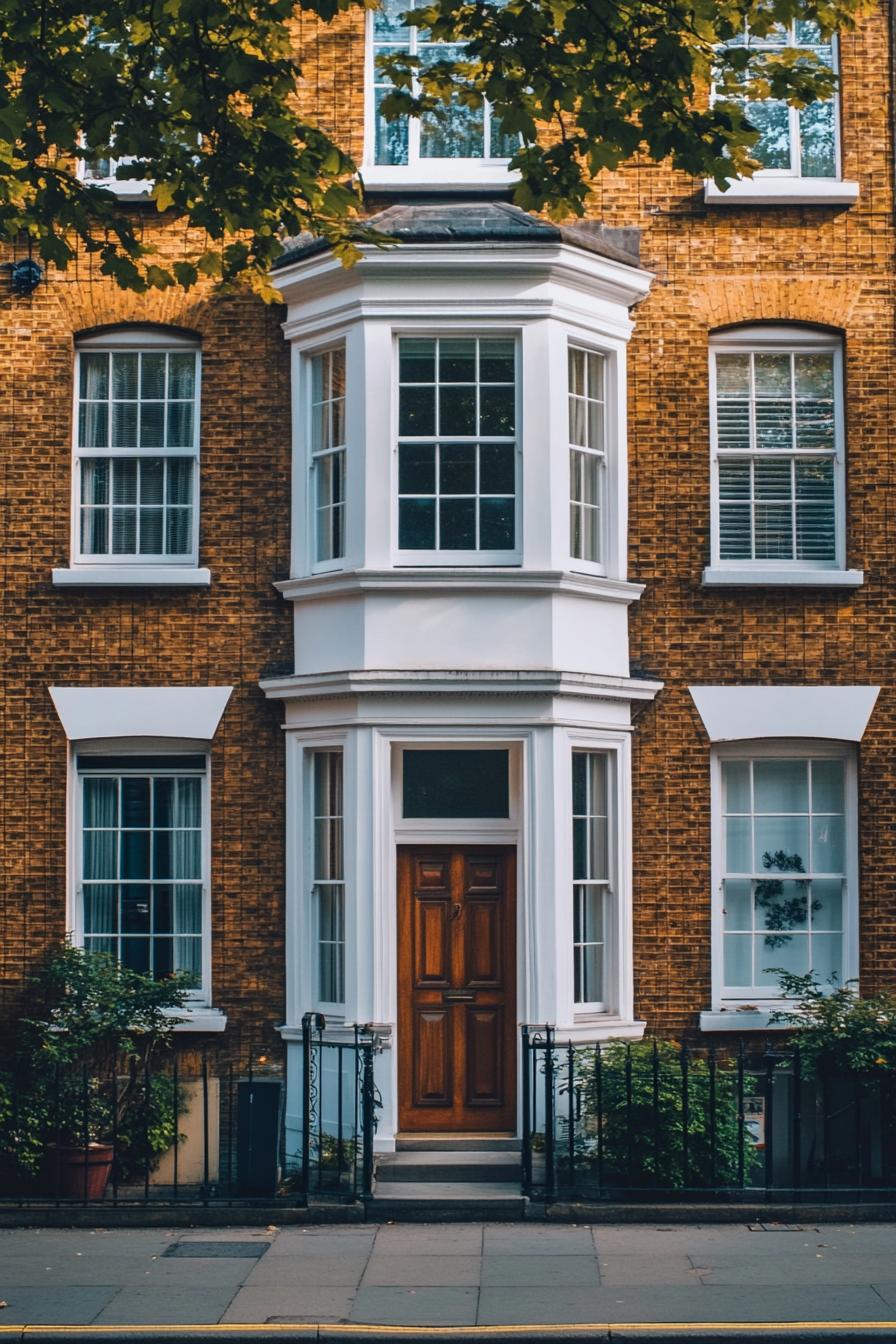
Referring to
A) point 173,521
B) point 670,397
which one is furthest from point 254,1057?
point 670,397

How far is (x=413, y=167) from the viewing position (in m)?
14.8

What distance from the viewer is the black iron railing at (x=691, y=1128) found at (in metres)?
12.4

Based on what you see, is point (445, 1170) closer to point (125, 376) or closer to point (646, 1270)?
point (646, 1270)

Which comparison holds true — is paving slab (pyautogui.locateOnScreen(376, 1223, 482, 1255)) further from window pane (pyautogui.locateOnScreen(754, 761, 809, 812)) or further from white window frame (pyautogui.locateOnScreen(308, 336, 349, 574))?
white window frame (pyautogui.locateOnScreen(308, 336, 349, 574))

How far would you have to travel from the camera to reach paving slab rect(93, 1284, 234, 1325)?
9688mm

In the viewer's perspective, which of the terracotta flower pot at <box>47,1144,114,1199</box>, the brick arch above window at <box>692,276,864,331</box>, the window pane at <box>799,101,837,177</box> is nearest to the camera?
the terracotta flower pot at <box>47,1144,114,1199</box>

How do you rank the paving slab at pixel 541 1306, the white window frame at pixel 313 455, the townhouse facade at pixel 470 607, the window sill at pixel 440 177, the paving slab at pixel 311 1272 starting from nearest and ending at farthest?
the paving slab at pixel 541 1306 → the paving slab at pixel 311 1272 → the townhouse facade at pixel 470 607 → the white window frame at pixel 313 455 → the window sill at pixel 440 177

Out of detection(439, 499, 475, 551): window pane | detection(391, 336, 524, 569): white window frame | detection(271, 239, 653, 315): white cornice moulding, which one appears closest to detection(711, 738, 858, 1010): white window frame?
detection(391, 336, 524, 569): white window frame

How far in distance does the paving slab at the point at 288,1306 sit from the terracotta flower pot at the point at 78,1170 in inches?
117

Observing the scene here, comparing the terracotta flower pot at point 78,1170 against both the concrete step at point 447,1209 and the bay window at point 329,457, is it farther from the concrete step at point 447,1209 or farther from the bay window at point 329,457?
the bay window at point 329,457

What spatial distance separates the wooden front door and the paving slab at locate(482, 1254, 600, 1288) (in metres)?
2.86

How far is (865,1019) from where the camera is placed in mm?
13211

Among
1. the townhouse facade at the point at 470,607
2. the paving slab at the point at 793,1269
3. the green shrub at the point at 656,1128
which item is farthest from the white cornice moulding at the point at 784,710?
the paving slab at the point at 793,1269

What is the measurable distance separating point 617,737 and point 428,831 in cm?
170
